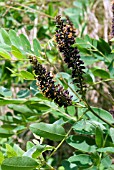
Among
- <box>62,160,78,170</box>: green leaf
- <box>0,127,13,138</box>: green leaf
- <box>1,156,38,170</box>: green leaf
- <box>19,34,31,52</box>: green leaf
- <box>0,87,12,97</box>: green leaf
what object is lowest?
<box>62,160,78,170</box>: green leaf

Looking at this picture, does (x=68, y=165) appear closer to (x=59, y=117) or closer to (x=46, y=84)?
(x=59, y=117)

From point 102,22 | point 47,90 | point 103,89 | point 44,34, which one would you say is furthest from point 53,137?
point 102,22

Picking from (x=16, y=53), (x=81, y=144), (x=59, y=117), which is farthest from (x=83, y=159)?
(x=16, y=53)

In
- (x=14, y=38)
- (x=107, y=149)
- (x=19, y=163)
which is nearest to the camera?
(x=19, y=163)

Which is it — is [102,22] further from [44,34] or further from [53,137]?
[53,137]

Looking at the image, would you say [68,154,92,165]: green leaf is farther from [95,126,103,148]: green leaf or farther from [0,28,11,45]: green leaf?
[0,28,11,45]: green leaf

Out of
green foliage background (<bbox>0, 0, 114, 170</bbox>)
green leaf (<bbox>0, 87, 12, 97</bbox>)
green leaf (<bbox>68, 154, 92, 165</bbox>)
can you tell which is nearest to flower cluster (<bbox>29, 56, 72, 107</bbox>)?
green foliage background (<bbox>0, 0, 114, 170</bbox>)
